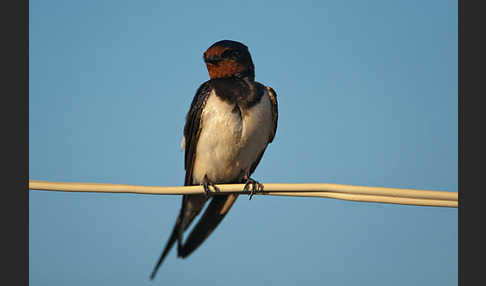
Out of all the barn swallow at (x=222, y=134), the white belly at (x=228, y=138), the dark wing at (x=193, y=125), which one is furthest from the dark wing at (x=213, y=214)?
the dark wing at (x=193, y=125)

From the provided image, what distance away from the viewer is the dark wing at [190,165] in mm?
3721

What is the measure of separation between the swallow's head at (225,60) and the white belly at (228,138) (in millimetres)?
320

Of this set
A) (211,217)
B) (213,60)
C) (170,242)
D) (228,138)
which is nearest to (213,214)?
(211,217)

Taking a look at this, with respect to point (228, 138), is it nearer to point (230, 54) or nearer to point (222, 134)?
point (222, 134)

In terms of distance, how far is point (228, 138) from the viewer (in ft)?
11.9

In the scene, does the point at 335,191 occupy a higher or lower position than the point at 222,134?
lower

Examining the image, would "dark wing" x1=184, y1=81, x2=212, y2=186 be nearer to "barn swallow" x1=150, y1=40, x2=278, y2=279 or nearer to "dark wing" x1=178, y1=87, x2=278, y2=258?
"barn swallow" x1=150, y1=40, x2=278, y2=279

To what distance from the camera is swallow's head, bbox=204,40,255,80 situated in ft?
12.9

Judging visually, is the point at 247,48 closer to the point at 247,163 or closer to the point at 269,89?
the point at 269,89

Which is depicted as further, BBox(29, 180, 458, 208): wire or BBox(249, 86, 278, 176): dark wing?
BBox(249, 86, 278, 176): dark wing

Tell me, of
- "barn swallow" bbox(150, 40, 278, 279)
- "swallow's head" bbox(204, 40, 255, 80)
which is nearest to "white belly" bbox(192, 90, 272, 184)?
"barn swallow" bbox(150, 40, 278, 279)

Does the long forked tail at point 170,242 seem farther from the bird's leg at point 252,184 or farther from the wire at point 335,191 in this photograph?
the wire at point 335,191

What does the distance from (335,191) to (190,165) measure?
2.10 metres

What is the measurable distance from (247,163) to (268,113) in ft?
1.38
